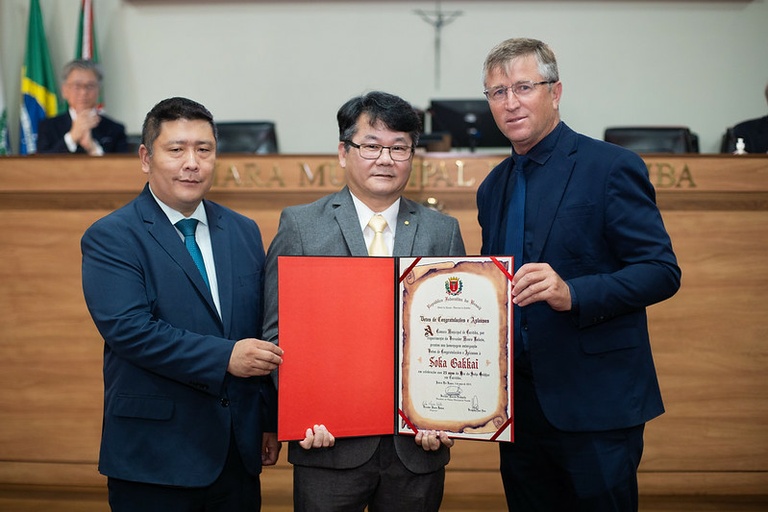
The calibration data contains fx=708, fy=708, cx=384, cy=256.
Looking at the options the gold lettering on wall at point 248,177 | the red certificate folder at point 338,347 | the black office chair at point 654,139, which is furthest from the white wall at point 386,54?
the red certificate folder at point 338,347

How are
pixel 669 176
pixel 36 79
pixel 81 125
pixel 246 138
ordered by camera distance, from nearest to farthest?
pixel 669 176
pixel 81 125
pixel 246 138
pixel 36 79

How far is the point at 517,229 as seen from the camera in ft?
5.94

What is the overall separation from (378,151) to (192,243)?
53cm

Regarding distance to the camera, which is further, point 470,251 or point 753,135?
point 753,135

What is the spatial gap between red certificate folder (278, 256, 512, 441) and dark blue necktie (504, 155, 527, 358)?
21 centimetres

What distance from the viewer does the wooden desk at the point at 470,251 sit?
2.93 meters

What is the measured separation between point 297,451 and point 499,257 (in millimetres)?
684

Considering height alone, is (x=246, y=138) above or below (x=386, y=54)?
below

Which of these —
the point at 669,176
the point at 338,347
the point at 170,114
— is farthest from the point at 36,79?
the point at 338,347

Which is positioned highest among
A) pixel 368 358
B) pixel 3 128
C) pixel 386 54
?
pixel 386 54

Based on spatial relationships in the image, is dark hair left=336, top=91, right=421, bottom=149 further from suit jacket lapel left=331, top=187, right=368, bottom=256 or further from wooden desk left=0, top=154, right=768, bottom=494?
wooden desk left=0, top=154, right=768, bottom=494

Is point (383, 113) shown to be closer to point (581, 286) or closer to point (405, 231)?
point (405, 231)

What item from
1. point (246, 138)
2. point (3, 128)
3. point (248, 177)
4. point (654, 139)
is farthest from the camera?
point (3, 128)

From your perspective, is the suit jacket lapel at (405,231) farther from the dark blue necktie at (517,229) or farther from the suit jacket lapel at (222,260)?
the suit jacket lapel at (222,260)
